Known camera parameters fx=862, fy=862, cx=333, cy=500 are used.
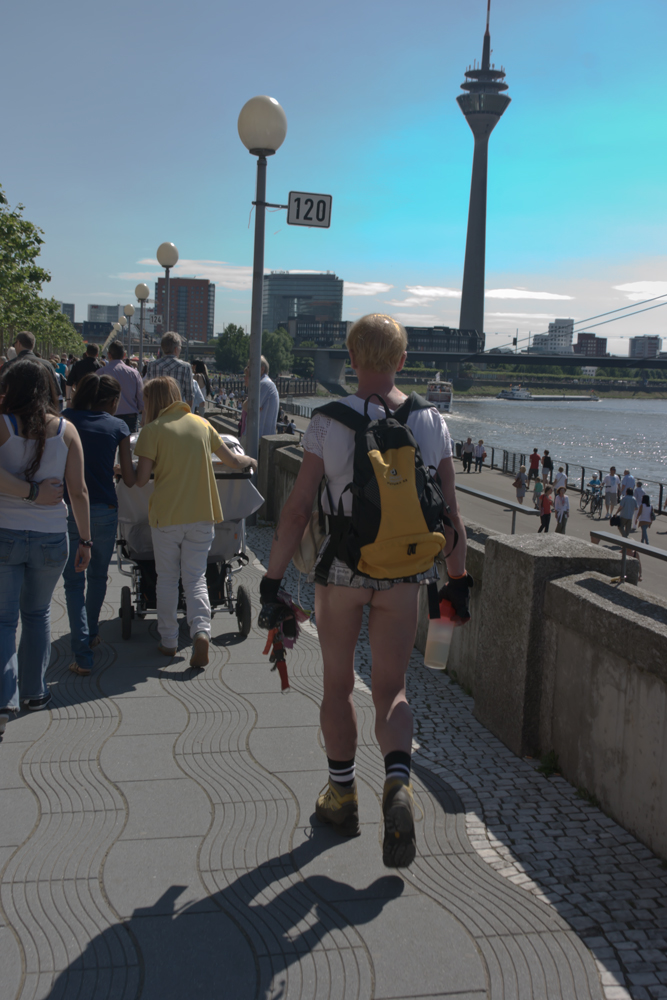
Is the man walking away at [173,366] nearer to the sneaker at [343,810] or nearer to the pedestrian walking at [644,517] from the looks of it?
the sneaker at [343,810]

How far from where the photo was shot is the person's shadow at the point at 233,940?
7.20 feet

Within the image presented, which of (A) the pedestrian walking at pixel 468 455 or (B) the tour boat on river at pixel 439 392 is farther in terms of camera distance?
(B) the tour boat on river at pixel 439 392

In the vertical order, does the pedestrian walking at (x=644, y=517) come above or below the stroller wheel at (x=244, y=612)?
below

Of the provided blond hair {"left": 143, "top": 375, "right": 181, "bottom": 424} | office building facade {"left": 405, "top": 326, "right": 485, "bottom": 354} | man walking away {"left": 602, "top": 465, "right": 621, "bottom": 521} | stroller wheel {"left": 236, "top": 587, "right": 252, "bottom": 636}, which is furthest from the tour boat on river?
blond hair {"left": 143, "top": 375, "right": 181, "bottom": 424}

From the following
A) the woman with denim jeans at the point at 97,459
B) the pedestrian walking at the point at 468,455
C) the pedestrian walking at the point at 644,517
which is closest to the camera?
the woman with denim jeans at the point at 97,459

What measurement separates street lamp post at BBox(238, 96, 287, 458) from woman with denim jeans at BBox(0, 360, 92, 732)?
468 cm

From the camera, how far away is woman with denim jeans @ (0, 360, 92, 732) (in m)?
3.73

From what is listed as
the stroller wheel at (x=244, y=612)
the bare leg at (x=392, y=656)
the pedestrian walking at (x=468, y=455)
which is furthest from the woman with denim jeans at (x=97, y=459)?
the pedestrian walking at (x=468, y=455)

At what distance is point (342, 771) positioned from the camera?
2.98 m

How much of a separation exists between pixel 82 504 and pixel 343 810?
1.92m

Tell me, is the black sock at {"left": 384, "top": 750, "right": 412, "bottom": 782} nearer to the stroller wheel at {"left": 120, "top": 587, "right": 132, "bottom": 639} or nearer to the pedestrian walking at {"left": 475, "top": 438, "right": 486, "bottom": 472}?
the stroller wheel at {"left": 120, "top": 587, "right": 132, "bottom": 639}

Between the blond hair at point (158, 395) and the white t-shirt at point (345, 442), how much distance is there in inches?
88.6

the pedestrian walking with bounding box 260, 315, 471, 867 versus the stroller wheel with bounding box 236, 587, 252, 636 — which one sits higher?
the pedestrian walking with bounding box 260, 315, 471, 867

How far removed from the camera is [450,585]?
9.93 feet
